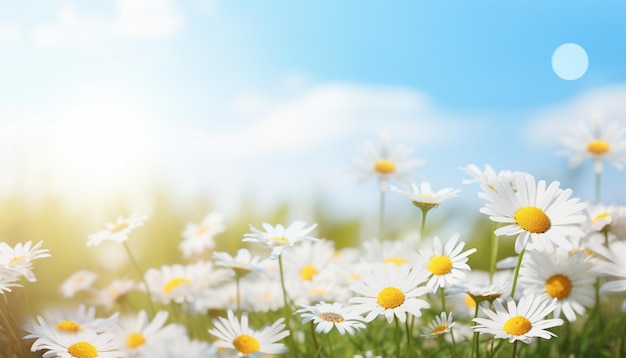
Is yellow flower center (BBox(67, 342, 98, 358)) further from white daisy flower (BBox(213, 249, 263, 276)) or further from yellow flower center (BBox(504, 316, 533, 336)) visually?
yellow flower center (BBox(504, 316, 533, 336))

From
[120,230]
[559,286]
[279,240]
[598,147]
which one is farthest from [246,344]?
[598,147]

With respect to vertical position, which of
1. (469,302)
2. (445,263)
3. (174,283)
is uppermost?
(445,263)

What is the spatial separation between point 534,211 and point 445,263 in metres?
0.13

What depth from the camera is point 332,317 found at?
908 millimetres

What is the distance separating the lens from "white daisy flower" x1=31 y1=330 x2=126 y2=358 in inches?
33.3

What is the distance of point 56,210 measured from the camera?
2.42 metres

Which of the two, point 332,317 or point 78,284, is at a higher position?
point 332,317

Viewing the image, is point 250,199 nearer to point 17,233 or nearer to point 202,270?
point 17,233

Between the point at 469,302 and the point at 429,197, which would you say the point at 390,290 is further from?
the point at 469,302

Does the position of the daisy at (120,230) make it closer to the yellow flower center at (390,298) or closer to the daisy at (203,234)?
the daisy at (203,234)

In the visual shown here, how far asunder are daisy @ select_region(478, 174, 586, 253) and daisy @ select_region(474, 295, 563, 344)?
0.07 meters

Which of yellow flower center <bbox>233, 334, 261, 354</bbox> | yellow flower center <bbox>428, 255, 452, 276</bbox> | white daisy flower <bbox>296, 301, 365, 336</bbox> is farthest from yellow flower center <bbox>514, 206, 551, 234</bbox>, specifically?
yellow flower center <bbox>233, 334, 261, 354</bbox>

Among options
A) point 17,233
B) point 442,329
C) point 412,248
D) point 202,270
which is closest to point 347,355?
point 412,248

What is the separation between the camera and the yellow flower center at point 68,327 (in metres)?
0.93
